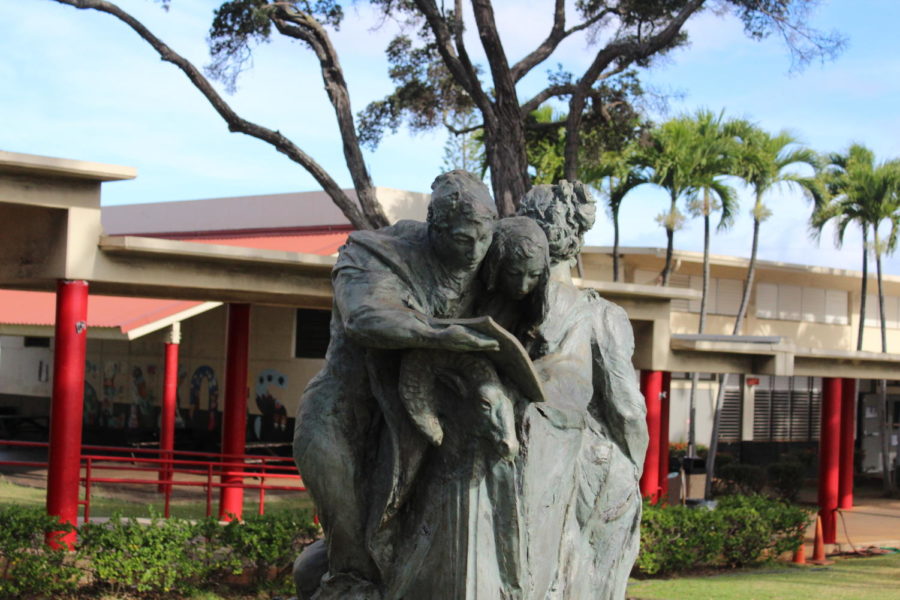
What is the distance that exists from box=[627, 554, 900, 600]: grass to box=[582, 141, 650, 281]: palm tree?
910cm

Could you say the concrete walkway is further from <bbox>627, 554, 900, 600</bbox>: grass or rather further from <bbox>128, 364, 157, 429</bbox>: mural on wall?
<bbox>128, 364, 157, 429</bbox>: mural on wall

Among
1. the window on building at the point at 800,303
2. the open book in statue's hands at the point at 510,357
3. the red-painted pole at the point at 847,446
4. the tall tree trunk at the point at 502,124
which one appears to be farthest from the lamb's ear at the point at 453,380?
the window on building at the point at 800,303

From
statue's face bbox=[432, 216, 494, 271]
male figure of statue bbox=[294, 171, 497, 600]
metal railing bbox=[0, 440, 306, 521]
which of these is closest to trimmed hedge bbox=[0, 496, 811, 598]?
metal railing bbox=[0, 440, 306, 521]

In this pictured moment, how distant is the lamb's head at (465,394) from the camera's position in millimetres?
A: 3510

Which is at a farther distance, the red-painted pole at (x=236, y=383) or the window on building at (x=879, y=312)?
the window on building at (x=879, y=312)

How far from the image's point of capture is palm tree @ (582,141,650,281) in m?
21.6

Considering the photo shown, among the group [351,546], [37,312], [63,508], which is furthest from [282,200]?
[351,546]

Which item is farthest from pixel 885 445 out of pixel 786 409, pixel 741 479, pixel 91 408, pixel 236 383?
pixel 91 408

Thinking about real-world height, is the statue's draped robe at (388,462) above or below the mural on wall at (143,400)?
above

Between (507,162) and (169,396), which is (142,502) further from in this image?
(507,162)

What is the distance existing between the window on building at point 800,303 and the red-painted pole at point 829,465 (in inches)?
444

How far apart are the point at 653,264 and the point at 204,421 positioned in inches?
425

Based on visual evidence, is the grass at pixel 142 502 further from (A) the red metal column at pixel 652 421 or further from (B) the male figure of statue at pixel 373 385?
(B) the male figure of statue at pixel 373 385

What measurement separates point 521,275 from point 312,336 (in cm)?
1956
